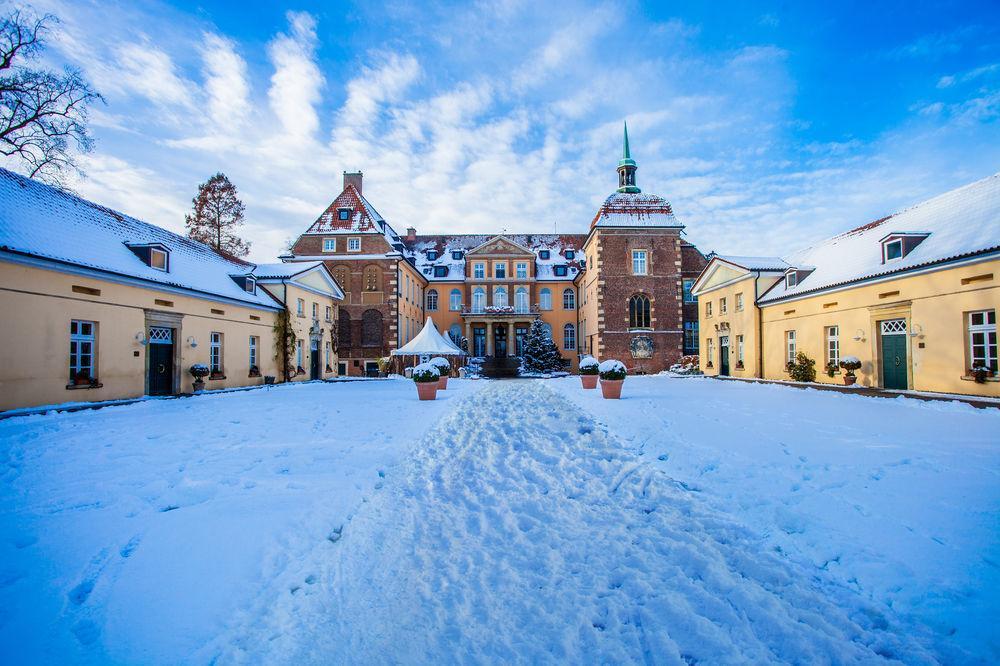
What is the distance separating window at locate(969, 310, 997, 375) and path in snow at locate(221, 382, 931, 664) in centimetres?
1264

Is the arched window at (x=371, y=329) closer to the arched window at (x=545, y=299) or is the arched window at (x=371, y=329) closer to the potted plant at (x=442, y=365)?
the potted plant at (x=442, y=365)

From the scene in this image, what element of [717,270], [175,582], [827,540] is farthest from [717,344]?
[175,582]

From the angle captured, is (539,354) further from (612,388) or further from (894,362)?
(894,362)

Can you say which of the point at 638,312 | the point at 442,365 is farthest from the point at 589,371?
the point at 638,312

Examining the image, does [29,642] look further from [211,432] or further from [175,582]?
[211,432]

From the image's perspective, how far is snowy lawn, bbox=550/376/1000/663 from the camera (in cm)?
298

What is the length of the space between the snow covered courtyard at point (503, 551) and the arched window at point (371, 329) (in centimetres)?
2397

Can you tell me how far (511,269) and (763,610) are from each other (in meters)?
35.1

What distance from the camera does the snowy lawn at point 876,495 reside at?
2.98 meters

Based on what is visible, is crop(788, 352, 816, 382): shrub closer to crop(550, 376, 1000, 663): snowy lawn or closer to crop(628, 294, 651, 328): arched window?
crop(550, 376, 1000, 663): snowy lawn

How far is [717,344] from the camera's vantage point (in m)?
25.6

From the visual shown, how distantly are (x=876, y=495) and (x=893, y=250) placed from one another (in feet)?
47.5

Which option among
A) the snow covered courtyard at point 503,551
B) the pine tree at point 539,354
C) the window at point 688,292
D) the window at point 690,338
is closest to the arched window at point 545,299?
the pine tree at point 539,354

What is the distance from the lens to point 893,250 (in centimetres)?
1493
